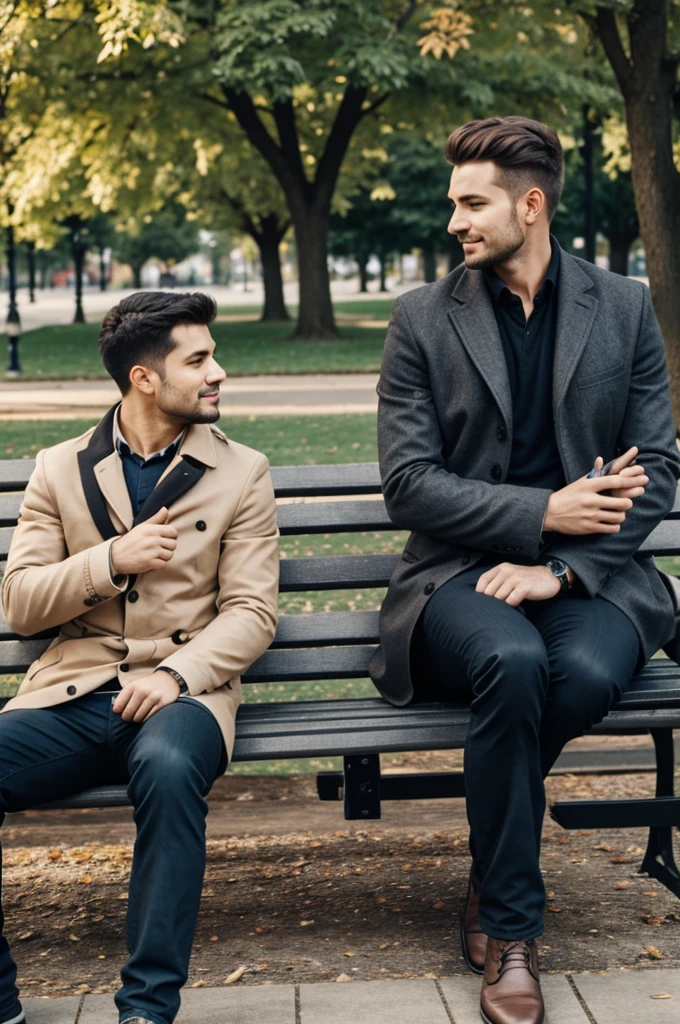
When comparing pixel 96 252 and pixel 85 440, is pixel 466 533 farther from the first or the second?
pixel 96 252

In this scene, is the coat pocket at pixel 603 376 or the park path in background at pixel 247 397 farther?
the park path in background at pixel 247 397

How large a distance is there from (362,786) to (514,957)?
0.62 metres

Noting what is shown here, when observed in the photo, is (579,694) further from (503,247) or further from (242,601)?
(503,247)

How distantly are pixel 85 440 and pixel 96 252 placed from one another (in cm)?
7273

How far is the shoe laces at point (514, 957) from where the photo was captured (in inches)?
127

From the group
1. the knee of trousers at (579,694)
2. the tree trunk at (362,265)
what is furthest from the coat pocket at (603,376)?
the tree trunk at (362,265)

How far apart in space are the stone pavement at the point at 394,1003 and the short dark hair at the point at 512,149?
1.93 m

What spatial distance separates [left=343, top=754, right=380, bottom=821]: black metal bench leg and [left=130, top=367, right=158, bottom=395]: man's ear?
3.45 ft

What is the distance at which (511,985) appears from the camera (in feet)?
10.5

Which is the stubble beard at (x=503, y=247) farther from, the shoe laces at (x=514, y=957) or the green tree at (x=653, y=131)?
the green tree at (x=653, y=131)

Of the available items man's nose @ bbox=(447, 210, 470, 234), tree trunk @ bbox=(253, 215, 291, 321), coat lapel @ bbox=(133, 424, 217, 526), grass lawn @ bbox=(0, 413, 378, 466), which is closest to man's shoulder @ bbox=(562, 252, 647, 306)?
man's nose @ bbox=(447, 210, 470, 234)

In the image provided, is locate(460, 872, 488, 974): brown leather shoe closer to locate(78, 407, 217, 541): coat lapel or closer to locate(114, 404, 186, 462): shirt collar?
locate(78, 407, 217, 541): coat lapel

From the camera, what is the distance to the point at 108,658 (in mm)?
3557

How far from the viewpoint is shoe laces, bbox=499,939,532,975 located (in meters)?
3.24
